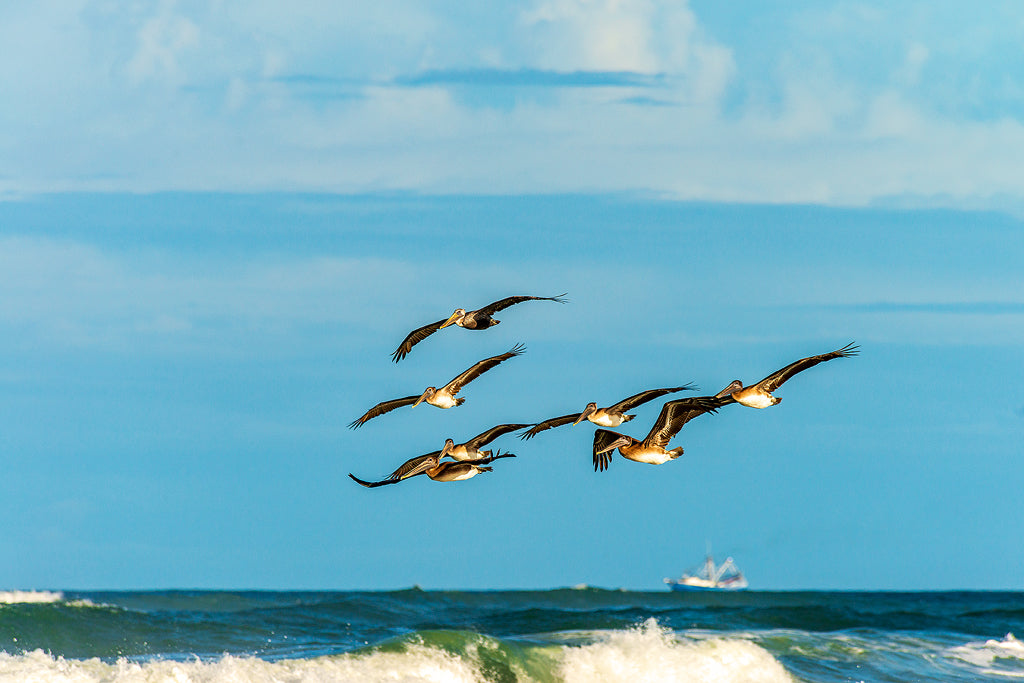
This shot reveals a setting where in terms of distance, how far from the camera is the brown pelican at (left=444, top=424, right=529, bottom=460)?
A: 57.5 feet

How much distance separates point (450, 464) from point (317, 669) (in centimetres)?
883

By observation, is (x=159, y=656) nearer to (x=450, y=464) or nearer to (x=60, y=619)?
(x=60, y=619)

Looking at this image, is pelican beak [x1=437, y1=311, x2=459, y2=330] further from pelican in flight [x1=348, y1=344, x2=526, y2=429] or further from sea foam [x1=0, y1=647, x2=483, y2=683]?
sea foam [x1=0, y1=647, x2=483, y2=683]

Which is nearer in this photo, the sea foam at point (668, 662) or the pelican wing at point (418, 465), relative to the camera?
the pelican wing at point (418, 465)

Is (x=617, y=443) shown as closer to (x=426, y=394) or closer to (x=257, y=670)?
(x=426, y=394)

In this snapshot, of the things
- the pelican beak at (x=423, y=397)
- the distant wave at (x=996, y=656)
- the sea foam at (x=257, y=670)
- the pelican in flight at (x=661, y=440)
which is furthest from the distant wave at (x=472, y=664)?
the pelican in flight at (x=661, y=440)

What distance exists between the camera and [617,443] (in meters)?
17.5

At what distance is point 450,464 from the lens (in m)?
17.4

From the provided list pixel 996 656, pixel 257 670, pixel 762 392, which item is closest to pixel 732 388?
pixel 762 392

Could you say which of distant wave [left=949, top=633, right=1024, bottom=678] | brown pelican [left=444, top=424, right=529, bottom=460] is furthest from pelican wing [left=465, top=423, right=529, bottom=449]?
distant wave [left=949, top=633, right=1024, bottom=678]

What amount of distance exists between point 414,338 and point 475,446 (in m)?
1.81

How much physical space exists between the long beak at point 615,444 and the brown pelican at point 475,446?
1167 mm

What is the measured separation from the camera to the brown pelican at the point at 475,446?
57.5ft

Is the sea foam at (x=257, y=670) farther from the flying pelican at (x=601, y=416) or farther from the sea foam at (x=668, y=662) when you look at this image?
the flying pelican at (x=601, y=416)
